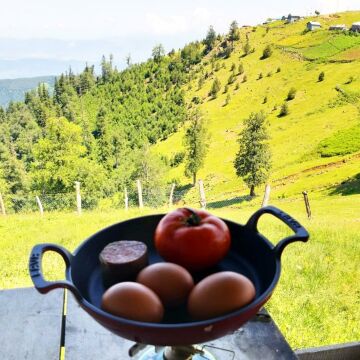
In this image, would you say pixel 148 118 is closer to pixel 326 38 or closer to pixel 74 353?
pixel 326 38

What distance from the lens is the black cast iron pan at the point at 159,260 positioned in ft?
2.65

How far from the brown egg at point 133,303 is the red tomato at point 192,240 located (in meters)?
0.15

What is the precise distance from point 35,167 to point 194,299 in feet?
103

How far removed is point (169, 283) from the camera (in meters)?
0.93

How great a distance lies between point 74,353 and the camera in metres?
1.28

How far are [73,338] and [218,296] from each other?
69cm

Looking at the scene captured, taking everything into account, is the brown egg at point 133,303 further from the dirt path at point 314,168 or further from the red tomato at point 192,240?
the dirt path at point 314,168

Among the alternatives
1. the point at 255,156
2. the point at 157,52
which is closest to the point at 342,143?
the point at 255,156

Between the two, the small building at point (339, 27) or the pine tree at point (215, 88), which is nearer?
the pine tree at point (215, 88)

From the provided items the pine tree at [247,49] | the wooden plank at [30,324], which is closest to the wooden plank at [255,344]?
the wooden plank at [30,324]

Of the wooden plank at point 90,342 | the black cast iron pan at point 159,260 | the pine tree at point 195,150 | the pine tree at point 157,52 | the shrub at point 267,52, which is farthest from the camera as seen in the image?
the pine tree at point 157,52

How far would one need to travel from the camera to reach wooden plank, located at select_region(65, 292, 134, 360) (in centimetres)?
127

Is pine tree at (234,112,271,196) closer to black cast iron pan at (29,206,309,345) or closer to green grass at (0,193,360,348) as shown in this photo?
green grass at (0,193,360,348)

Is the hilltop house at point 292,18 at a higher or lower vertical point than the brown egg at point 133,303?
higher
